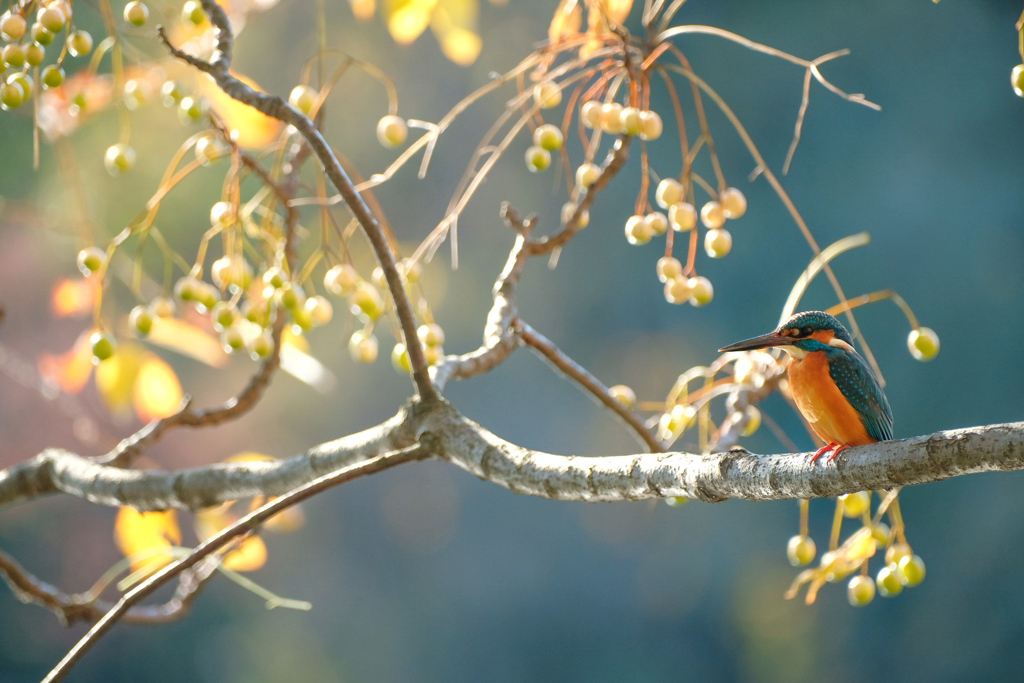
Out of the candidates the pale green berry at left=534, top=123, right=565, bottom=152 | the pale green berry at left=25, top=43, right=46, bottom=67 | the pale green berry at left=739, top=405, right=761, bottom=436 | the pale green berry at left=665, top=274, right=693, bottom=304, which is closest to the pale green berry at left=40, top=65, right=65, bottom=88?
the pale green berry at left=25, top=43, right=46, bottom=67

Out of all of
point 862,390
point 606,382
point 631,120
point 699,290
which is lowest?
point 862,390

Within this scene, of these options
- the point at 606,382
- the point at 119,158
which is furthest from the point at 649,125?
the point at 606,382

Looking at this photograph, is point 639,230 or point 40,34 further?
point 639,230

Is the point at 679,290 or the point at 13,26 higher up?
the point at 13,26

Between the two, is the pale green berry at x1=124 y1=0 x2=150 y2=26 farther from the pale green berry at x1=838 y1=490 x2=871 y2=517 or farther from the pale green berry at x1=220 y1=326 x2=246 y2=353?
the pale green berry at x1=838 y1=490 x2=871 y2=517

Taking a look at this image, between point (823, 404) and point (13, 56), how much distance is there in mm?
567

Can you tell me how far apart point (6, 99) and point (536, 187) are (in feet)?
7.84

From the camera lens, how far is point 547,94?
696 millimetres

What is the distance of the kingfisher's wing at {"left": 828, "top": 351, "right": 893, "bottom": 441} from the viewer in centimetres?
56

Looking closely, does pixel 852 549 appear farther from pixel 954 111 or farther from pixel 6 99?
pixel 954 111

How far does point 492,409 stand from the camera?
9.30 ft

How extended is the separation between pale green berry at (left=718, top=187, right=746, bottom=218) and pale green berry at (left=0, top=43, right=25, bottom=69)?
0.50 meters

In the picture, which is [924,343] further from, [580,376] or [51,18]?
[51,18]

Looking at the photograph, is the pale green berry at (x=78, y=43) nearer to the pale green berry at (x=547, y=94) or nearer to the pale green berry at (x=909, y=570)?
the pale green berry at (x=547, y=94)
